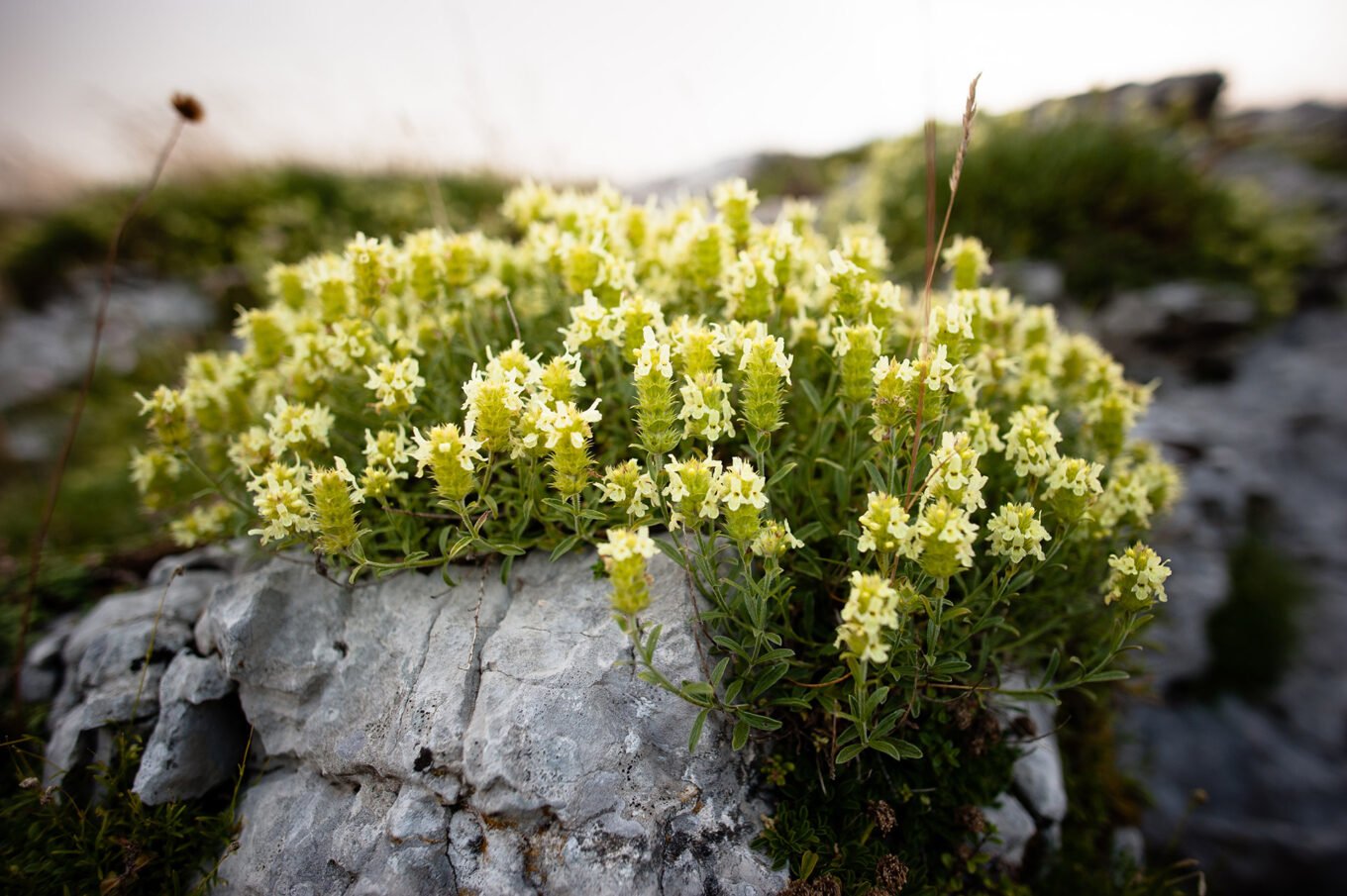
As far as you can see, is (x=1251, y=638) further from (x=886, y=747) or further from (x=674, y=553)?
(x=674, y=553)

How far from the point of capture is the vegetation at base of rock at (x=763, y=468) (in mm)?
2373

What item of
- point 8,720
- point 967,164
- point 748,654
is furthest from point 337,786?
point 967,164

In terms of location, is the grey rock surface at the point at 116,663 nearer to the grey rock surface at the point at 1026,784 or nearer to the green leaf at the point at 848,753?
the green leaf at the point at 848,753

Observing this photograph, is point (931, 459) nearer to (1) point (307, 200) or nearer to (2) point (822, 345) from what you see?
(2) point (822, 345)

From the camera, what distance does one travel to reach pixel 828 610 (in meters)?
2.91

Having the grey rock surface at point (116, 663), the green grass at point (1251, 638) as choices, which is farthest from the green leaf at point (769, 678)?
the green grass at point (1251, 638)

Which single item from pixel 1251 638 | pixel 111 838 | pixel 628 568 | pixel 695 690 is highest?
pixel 628 568

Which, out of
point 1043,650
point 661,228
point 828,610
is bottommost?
point 1043,650

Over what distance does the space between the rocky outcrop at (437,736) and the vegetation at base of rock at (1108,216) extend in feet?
18.1

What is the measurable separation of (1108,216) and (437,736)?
8.02 metres

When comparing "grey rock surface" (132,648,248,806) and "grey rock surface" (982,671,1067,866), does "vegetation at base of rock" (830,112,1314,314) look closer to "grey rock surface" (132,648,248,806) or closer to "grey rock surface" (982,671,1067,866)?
"grey rock surface" (982,671,1067,866)

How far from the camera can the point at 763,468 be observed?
2.55m

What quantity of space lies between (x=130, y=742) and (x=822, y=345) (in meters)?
3.41

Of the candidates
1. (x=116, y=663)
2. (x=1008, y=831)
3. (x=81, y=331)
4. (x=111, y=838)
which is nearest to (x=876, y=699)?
(x=1008, y=831)
